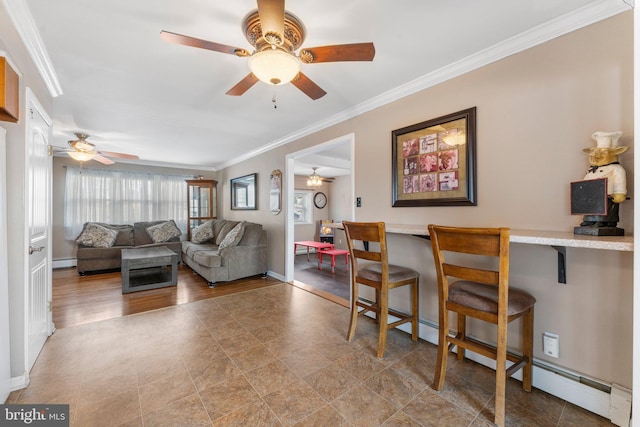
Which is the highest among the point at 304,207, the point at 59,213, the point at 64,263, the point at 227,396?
the point at 304,207

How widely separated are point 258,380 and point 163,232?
5020mm

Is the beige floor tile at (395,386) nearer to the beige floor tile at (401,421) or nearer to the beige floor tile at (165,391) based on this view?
the beige floor tile at (401,421)

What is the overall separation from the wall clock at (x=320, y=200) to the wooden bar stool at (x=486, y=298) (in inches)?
245

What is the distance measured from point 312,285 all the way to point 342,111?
259 cm

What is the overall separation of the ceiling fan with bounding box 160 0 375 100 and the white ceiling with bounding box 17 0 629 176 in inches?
3.2

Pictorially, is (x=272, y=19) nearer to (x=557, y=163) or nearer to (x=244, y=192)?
(x=557, y=163)

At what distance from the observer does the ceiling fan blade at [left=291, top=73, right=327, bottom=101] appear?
1802 millimetres

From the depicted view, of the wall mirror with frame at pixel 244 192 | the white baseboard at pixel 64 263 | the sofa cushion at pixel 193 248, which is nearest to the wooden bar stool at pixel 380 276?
the wall mirror with frame at pixel 244 192

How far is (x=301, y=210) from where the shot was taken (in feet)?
25.6

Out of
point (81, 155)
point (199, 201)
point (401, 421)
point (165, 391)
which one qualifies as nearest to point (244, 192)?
point (199, 201)

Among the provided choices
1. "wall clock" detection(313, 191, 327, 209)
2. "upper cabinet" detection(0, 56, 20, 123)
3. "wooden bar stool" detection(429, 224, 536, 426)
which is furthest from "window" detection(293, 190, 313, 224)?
"upper cabinet" detection(0, 56, 20, 123)

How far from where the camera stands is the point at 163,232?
5.75m

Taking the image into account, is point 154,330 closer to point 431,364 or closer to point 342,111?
point 431,364

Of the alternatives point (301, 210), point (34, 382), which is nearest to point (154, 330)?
point (34, 382)
